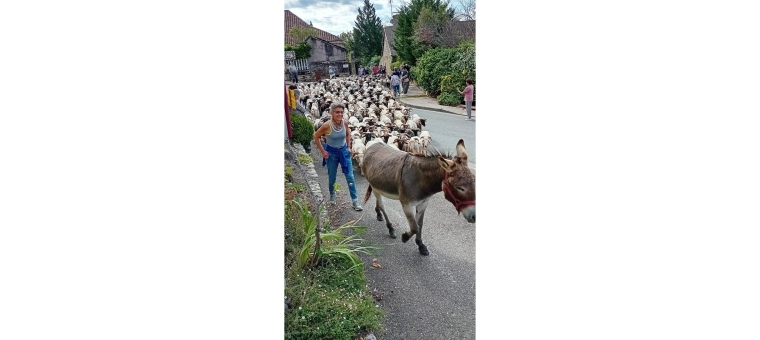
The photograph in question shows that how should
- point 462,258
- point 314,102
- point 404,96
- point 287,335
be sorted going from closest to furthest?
point 287,335 → point 462,258 → point 314,102 → point 404,96

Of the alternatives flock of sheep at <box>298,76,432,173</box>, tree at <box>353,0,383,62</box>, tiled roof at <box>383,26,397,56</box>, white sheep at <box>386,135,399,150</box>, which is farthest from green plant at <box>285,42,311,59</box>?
white sheep at <box>386,135,399,150</box>

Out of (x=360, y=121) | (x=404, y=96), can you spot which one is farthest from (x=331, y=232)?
(x=404, y=96)

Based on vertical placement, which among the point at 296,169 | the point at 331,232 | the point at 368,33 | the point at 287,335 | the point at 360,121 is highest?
the point at 368,33

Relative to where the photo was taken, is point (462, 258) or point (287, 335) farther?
point (462, 258)

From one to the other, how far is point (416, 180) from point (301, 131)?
2.82ft

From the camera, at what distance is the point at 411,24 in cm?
319

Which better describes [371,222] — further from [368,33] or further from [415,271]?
[368,33]

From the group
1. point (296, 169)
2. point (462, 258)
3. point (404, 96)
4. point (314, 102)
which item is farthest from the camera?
point (404, 96)

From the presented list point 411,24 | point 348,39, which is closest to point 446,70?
point 411,24

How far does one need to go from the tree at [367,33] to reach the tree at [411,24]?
0.13 meters

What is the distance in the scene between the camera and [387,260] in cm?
295

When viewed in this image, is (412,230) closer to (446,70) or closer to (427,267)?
(427,267)

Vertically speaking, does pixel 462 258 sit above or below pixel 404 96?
below

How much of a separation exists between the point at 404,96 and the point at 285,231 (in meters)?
1.52
